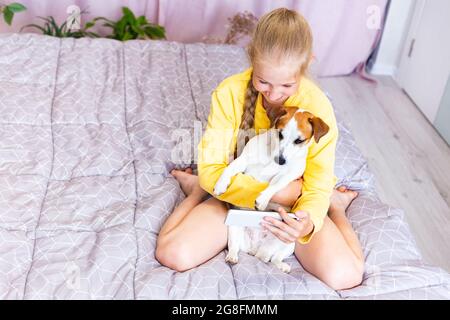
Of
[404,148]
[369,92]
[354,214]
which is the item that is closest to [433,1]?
[369,92]

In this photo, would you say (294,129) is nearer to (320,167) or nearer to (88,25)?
(320,167)

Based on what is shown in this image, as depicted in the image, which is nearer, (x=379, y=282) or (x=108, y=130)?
(x=379, y=282)

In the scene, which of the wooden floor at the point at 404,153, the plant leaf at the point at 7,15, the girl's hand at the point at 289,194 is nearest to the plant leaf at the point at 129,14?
the plant leaf at the point at 7,15

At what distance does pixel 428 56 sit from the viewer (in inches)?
106

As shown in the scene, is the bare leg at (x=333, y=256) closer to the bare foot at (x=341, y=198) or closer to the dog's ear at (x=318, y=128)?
the bare foot at (x=341, y=198)

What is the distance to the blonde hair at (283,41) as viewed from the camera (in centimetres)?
126

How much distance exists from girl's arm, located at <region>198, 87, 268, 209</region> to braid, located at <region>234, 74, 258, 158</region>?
0.02 meters

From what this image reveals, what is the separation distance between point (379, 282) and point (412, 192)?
3.14ft

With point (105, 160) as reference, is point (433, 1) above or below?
above

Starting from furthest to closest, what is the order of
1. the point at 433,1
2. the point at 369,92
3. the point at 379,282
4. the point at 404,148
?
1. the point at 369,92
2. the point at 433,1
3. the point at 404,148
4. the point at 379,282

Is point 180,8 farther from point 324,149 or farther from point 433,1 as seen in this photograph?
point 324,149

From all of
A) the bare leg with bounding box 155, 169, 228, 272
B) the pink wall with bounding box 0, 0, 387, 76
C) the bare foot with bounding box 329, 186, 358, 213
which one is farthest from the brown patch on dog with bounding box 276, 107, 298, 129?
the pink wall with bounding box 0, 0, 387, 76

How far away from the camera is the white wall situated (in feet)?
9.45

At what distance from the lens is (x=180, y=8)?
2805 millimetres
